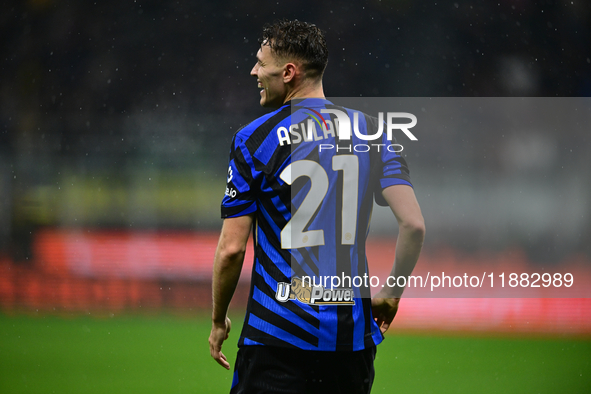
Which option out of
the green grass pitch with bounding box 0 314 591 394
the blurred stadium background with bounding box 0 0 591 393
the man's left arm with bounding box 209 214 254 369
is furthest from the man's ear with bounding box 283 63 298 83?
the blurred stadium background with bounding box 0 0 591 393

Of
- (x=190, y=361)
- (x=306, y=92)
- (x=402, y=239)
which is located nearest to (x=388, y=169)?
(x=402, y=239)

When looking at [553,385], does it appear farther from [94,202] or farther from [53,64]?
[53,64]

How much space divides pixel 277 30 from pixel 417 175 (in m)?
4.49

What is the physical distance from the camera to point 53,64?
21.4ft

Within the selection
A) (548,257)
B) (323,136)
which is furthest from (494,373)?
(323,136)

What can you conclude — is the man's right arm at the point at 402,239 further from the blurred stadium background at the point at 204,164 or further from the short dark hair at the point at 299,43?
the blurred stadium background at the point at 204,164

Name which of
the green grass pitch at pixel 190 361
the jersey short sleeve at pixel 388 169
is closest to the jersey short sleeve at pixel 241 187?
the jersey short sleeve at pixel 388 169

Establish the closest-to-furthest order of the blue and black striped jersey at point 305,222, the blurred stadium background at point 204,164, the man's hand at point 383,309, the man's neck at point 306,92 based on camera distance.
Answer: the blue and black striped jersey at point 305,222 → the man's neck at point 306,92 → the man's hand at point 383,309 → the blurred stadium background at point 204,164

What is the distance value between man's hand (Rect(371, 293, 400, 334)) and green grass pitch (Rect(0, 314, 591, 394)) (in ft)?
6.66

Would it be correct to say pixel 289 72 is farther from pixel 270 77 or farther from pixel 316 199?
pixel 316 199

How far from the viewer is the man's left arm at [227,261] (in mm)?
1240

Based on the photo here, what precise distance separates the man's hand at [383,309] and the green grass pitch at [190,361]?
2030mm

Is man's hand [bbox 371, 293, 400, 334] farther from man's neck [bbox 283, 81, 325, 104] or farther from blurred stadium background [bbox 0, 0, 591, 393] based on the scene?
blurred stadium background [bbox 0, 0, 591, 393]

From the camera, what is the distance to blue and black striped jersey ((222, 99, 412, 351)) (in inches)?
47.7
